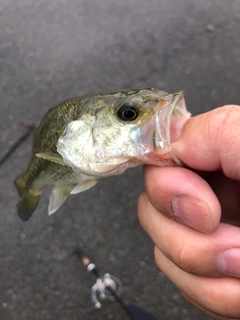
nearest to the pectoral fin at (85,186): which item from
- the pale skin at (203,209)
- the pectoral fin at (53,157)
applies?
the pectoral fin at (53,157)

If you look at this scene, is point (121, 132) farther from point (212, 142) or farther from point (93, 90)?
point (93, 90)

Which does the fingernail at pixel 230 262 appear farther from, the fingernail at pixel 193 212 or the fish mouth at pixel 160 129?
the fish mouth at pixel 160 129

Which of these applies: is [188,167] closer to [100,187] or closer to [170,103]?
[170,103]

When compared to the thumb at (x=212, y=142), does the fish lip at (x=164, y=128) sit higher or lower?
higher

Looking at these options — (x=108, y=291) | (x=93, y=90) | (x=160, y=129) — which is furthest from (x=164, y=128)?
(x=93, y=90)

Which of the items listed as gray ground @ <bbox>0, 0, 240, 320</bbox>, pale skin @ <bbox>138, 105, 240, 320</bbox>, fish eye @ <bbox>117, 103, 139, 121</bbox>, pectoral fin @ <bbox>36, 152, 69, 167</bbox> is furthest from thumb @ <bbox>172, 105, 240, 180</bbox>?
gray ground @ <bbox>0, 0, 240, 320</bbox>

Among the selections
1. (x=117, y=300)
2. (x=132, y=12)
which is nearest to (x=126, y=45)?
(x=132, y=12)

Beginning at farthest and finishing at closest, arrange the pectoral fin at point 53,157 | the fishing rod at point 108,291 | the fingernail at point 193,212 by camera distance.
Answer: the fishing rod at point 108,291 → the pectoral fin at point 53,157 → the fingernail at point 193,212
